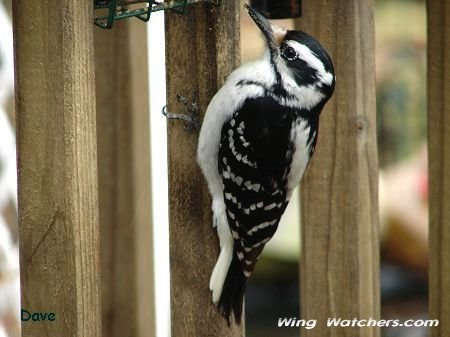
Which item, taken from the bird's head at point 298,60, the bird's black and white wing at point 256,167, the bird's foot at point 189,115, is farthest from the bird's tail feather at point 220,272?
the bird's head at point 298,60

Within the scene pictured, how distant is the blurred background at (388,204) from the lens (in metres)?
4.70

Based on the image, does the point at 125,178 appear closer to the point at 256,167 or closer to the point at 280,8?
the point at 256,167

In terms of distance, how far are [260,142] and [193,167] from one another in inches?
13.7

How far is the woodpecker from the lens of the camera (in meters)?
2.84

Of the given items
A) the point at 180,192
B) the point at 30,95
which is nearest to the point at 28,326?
the point at 30,95

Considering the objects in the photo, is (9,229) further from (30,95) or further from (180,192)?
(30,95)

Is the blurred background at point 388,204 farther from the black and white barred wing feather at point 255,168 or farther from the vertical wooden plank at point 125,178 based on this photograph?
the black and white barred wing feather at point 255,168

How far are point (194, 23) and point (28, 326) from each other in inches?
41.1

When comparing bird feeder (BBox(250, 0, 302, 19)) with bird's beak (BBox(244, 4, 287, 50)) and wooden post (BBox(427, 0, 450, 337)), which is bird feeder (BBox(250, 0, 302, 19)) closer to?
bird's beak (BBox(244, 4, 287, 50))

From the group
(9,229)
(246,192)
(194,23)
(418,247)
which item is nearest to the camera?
(194,23)

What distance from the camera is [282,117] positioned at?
302cm

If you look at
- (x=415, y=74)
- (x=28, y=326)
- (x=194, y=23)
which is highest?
(x=415, y=74)

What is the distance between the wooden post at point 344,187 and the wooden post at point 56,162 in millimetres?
877

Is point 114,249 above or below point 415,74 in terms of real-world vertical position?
below
